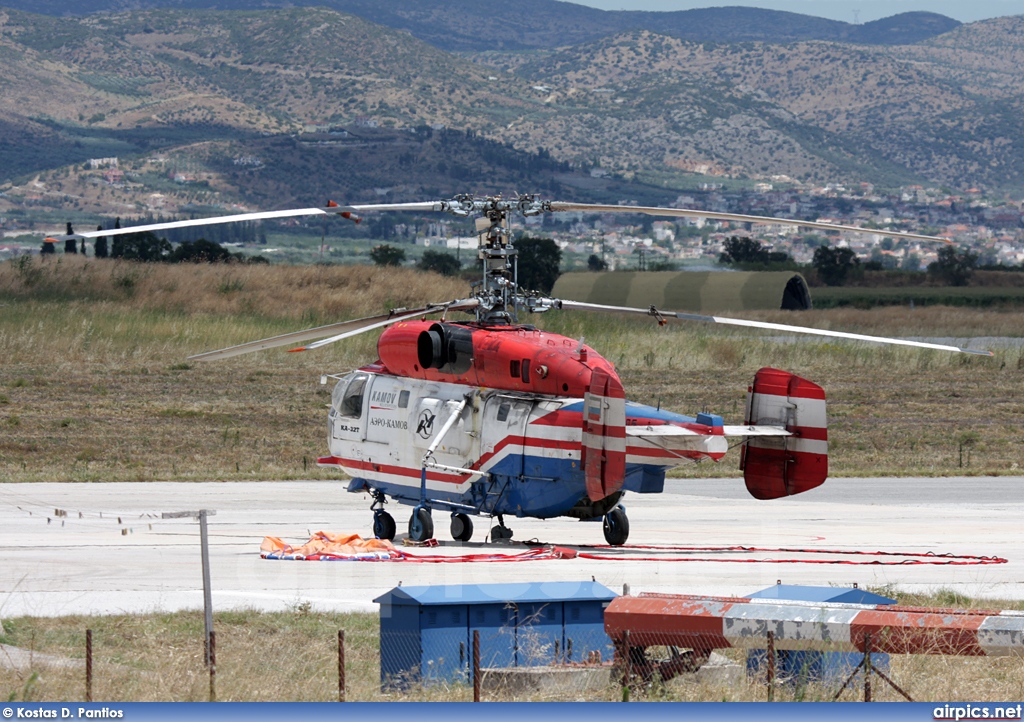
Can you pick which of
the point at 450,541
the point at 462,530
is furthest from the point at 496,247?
the point at 450,541

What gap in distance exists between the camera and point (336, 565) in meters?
20.8

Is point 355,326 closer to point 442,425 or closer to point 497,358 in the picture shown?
point 497,358

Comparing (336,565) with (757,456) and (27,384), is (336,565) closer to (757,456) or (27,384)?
(757,456)

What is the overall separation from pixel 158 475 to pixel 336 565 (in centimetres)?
1135

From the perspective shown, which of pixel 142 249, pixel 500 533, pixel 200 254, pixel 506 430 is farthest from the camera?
pixel 142 249

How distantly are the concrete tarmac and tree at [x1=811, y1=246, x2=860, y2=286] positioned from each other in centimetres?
5511

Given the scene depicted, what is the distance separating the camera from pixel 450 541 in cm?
2347

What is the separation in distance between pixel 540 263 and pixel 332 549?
55.5m

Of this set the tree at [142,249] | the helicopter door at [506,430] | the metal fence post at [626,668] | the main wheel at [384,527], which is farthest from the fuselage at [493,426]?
the tree at [142,249]

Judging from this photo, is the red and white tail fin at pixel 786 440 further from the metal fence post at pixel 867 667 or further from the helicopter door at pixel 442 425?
the metal fence post at pixel 867 667

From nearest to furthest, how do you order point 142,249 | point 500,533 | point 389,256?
point 500,533 < point 142,249 < point 389,256

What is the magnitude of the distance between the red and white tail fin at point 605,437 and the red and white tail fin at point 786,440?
2357mm

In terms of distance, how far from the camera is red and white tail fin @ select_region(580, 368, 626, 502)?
20234 mm

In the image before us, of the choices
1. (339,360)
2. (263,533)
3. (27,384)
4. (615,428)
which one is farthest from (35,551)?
(339,360)
